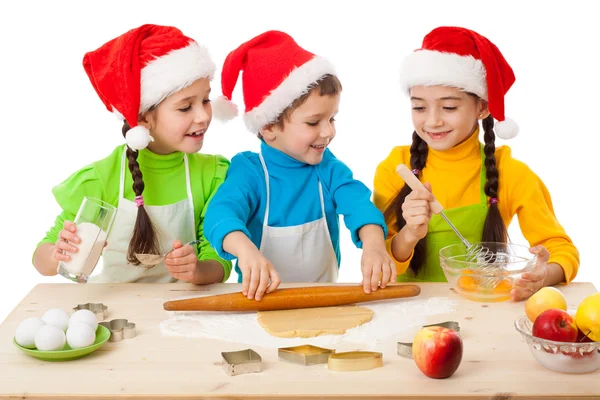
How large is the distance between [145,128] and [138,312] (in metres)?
0.63

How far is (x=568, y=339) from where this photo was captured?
167 centimetres

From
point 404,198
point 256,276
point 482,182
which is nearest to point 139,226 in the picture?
point 256,276

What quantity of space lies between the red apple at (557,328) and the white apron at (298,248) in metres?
1.03

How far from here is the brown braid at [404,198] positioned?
2625 millimetres

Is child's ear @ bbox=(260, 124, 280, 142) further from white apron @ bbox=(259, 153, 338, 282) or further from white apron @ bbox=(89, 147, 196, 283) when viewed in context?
white apron @ bbox=(89, 147, 196, 283)

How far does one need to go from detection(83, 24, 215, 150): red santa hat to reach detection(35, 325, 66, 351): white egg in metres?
0.80

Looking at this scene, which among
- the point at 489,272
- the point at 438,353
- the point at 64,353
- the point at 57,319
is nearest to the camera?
the point at 438,353

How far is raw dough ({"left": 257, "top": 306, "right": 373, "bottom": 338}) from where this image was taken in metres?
1.93

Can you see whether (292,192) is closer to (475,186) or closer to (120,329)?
(475,186)

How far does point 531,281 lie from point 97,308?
3.94ft

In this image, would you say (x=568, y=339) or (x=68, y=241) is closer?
(x=568, y=339)

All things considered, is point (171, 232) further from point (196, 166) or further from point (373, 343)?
point (373, 343)

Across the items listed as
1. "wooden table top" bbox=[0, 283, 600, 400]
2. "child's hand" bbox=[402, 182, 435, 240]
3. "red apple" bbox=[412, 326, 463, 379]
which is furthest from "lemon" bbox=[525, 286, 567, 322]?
"child's hand" bbox=[402, 182, 435, 240]

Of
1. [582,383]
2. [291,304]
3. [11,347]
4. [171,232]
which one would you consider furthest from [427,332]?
[171,232]
